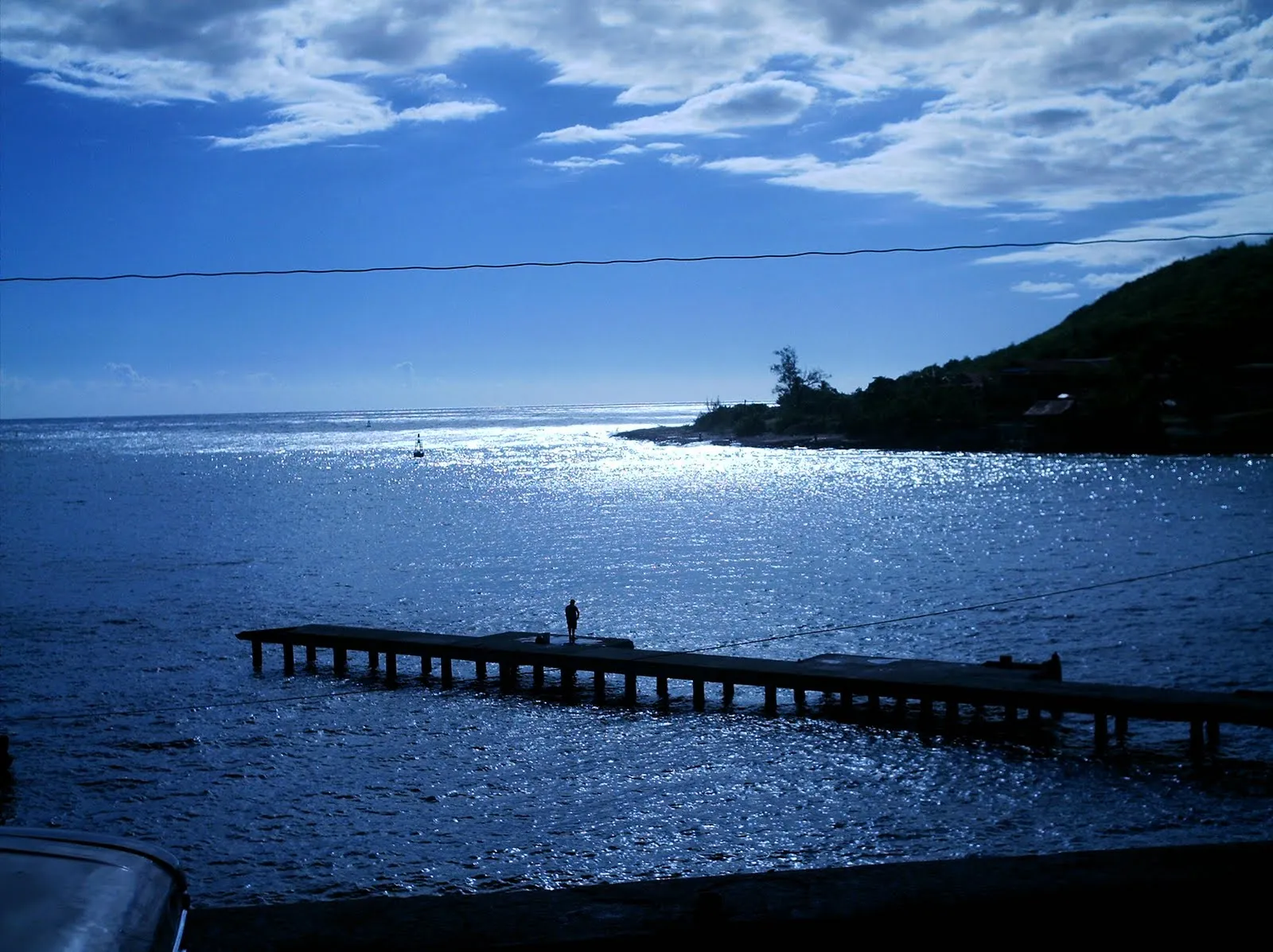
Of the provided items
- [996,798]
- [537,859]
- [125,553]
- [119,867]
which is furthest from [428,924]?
[125,553]

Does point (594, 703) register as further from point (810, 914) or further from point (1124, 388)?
point (1124, 388)

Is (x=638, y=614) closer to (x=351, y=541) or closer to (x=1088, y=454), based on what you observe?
(x=351, y=541)

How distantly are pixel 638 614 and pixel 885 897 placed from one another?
1448 inches

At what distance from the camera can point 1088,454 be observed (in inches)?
5743

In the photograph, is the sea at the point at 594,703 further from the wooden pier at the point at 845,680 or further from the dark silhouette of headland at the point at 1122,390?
the dark silhouette of headland at the point at 1122,390

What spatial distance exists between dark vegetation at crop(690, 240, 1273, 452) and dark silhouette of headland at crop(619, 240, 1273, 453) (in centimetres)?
18

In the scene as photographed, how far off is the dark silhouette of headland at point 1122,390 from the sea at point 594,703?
181 feet

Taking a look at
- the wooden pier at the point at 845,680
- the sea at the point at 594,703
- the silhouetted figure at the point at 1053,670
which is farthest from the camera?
the silhouetted figure at the point at 1053,670

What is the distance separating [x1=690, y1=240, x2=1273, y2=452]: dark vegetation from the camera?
135 m

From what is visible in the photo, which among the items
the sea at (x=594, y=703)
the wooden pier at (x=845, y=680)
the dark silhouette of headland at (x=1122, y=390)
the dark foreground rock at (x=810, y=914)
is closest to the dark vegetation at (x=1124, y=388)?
the dark silhouette of headland at (x=1122, y=390)

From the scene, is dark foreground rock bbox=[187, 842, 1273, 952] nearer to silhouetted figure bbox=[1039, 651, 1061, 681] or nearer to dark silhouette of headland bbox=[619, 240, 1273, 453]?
silhouetted figure bbox=[1039, 651, 1061, 681]

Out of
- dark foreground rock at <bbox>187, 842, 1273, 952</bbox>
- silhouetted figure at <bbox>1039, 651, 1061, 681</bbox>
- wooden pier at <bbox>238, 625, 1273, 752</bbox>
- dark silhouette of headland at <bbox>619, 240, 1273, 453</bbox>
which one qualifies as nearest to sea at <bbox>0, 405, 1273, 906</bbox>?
wooden pier at <bbox>238, 625, 1273, 752</bbox>

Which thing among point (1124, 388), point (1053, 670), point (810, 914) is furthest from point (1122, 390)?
point (810, 914)

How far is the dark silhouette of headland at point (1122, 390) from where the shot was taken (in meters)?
135
